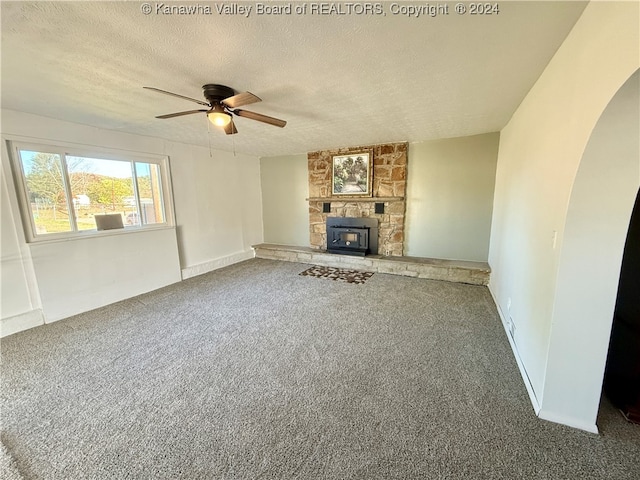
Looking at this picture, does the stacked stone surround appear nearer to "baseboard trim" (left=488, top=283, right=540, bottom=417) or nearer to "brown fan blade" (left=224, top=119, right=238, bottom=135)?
"baseboard trim" (left=488, top=283, right=540, bottom=417)

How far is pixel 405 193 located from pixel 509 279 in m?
2.41

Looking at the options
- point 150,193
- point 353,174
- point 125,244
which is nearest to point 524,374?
point 353,174

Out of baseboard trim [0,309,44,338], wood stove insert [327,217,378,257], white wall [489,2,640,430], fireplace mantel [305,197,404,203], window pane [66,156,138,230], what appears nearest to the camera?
white wall [489,2,640,430]

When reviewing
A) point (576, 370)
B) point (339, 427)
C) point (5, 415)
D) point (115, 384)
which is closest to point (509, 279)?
point (576, 370)

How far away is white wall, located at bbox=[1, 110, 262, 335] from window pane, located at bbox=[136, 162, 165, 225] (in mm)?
229

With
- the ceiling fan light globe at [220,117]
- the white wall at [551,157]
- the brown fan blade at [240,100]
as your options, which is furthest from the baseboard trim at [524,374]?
the ceiling fan light globe at [220,117]

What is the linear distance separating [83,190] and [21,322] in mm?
1660

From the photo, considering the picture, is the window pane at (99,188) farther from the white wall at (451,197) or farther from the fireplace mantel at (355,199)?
the white wall at (451,197)

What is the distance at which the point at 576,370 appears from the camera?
1.47 meters

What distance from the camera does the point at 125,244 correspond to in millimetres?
3623

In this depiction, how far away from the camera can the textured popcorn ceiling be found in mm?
1366

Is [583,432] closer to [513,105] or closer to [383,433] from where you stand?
[383,433]

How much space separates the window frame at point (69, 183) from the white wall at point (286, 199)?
2245 millimetres

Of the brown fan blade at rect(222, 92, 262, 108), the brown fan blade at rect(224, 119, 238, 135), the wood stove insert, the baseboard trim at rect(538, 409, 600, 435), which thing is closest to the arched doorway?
the baseboard trim at rect(538, 409, 600, 435)
